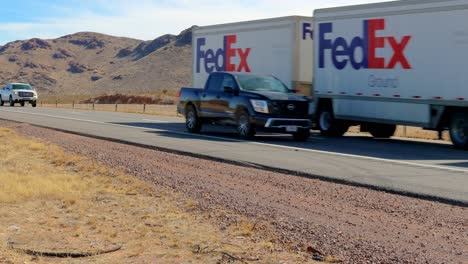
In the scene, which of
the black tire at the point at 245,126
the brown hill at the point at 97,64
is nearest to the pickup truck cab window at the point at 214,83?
the black tire at the point at 245,126

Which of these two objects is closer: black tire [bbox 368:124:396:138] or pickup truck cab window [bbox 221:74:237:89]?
pickup truck cab window [bbox 221:74:237:89]

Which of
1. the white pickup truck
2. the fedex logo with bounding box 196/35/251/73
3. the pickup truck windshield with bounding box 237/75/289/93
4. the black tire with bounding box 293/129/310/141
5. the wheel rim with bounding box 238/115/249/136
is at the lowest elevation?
the black tire with bounding box 293/129/310/141

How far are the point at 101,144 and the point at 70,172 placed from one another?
539 cm

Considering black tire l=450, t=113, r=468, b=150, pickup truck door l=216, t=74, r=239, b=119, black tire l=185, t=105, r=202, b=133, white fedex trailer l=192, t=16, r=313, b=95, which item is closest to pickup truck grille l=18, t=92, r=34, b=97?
white fedex trailer l=192, t=16, r=313, b=95

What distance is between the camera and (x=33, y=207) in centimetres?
925

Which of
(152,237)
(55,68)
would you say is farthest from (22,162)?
(55,68)

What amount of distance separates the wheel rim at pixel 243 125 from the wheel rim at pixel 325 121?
3.56 metres

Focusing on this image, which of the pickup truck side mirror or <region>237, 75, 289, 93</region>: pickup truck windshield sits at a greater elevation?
<region>237, 75, 289, 93</region>: pickup truck windshield

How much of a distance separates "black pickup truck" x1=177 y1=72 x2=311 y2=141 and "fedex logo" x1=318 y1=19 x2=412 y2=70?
6.26 feet

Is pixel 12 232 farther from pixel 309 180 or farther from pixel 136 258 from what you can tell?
pixel 309 180

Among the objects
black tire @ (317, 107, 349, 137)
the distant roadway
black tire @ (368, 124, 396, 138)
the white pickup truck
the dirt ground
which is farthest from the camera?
the white pickup truck

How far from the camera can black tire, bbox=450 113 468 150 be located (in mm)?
17906

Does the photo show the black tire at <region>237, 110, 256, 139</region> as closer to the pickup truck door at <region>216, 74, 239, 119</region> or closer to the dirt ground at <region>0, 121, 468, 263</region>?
the pickup truck door at <region>216, 74, 239, 119</region>

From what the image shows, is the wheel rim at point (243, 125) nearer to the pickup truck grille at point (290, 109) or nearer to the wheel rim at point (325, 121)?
the pickup truck grille at point (290, 109)
